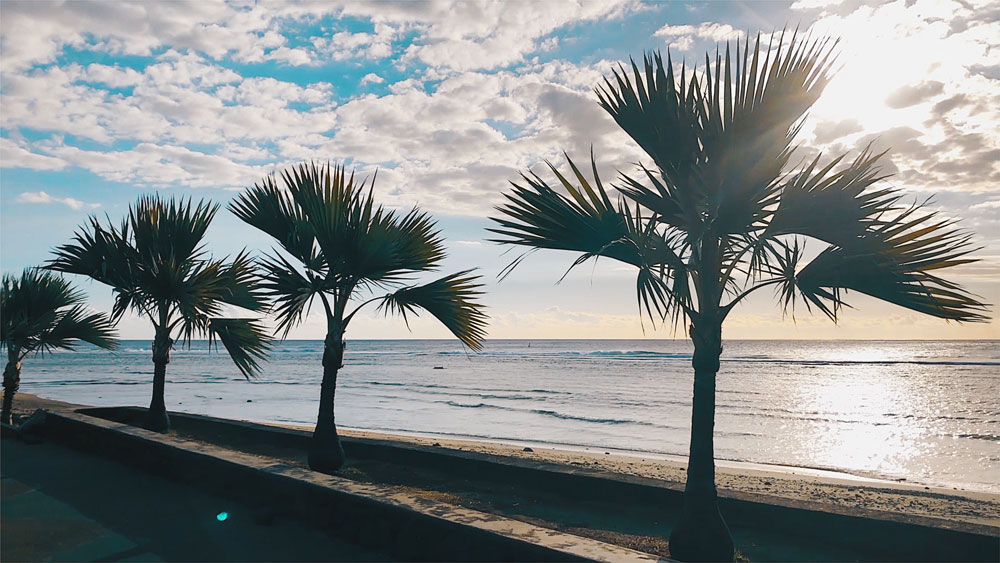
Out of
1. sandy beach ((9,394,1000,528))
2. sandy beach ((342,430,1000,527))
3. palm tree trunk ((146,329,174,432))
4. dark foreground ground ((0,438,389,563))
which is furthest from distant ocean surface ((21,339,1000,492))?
dark foreground ground ((0,438,389,563))

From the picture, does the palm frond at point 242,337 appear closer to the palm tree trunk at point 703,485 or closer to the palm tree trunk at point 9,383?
the palm tree trunk at point 9,383

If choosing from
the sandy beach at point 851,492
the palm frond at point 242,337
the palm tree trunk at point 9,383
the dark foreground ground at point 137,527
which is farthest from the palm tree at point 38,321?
the sandy beach at point 851,492

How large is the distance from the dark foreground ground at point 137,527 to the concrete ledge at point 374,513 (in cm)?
11

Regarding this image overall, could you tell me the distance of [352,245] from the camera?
23.0ft

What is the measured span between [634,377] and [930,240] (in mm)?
40226

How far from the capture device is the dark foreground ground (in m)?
3.88

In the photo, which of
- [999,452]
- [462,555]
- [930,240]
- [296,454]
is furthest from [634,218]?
[999,452]

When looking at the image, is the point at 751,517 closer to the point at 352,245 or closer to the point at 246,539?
the point at 246,539

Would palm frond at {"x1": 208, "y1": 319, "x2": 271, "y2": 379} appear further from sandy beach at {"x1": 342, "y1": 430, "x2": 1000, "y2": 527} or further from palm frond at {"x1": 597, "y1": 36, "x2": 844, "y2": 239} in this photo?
palm frond at {"x1": 597, "y1": 36, "x2": 844, "y2": 239}

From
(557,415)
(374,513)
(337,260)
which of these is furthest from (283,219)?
(557,415)

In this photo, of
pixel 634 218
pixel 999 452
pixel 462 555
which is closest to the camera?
pixel 462 555

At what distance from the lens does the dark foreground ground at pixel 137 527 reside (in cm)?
388

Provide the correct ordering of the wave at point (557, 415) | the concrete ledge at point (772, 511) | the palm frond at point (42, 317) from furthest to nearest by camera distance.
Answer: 1. the wave at point (557, 415)
2. the palm frond at point (42, 317)
3. the concrete ledge at point (772, 511)

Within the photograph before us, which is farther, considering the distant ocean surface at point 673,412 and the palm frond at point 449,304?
the distant ocean surface at point 673,412
